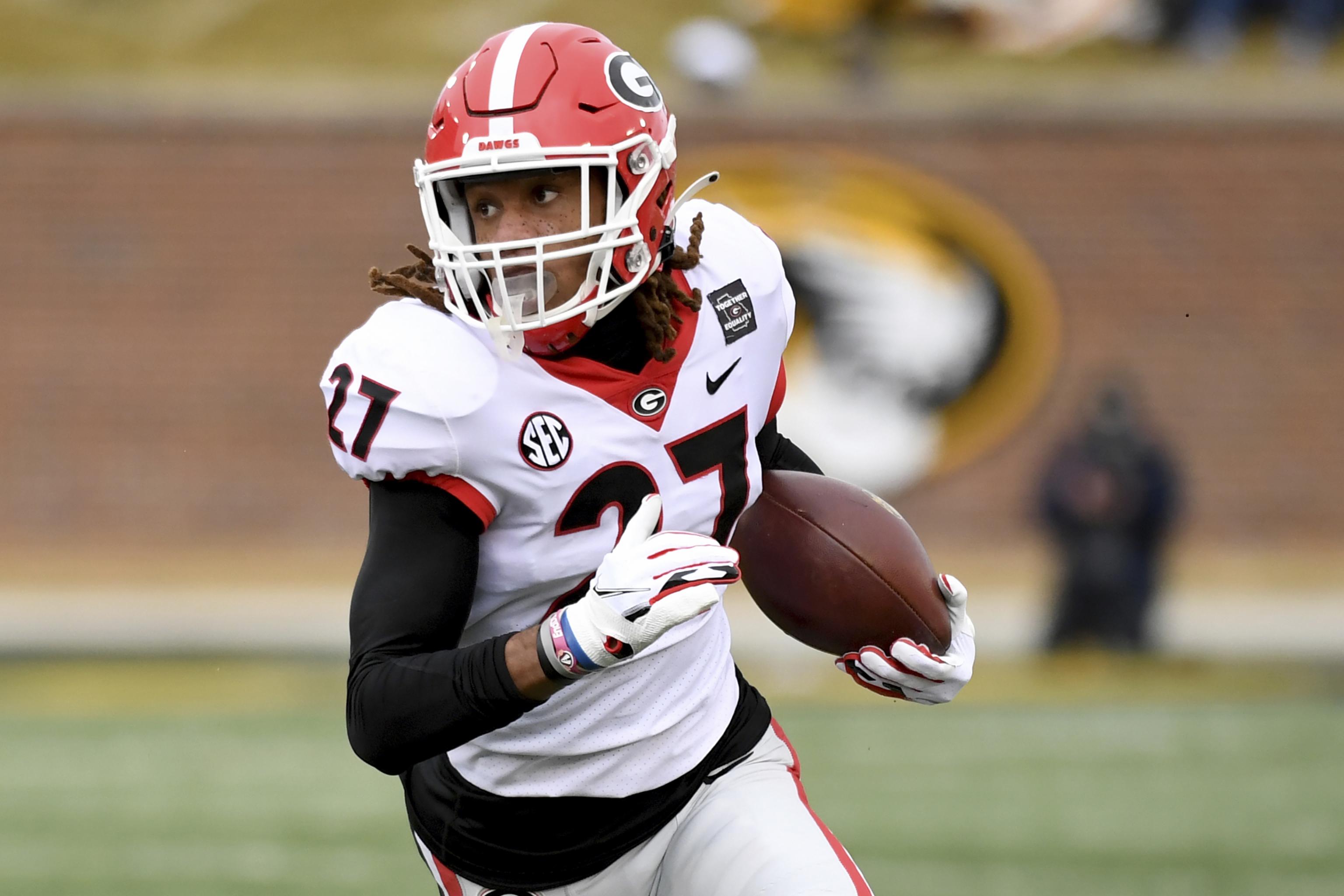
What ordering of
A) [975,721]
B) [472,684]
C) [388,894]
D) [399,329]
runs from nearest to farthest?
[472,684]
[399,329]
[388,894]
[975,721]

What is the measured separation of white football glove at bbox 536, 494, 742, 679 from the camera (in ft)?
7.19

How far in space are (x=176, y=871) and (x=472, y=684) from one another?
11.8 ft

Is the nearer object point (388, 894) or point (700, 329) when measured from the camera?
point (700, 329)

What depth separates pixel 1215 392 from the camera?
1295cm

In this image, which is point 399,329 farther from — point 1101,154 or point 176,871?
point 1101,154

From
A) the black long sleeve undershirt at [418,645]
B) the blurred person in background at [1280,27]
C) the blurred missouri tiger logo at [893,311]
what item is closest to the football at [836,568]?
the black long sleeve undershirt at [418,645]

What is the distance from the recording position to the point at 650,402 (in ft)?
8.35

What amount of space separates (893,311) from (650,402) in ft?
32.1

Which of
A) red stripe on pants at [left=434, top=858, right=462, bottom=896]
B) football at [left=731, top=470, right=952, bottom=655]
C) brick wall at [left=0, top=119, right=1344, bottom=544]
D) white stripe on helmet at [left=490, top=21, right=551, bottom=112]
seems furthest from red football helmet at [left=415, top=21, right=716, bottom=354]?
brick wall at [left=0, top=119, right=1344, bottom=544]

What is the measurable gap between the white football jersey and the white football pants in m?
0.08

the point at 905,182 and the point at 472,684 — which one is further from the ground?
the point at 472,684

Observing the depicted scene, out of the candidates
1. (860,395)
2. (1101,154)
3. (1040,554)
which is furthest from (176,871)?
(1101,154)

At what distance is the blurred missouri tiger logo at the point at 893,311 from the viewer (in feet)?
40.1

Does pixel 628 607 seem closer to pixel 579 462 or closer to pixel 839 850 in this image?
pixel 579 462
